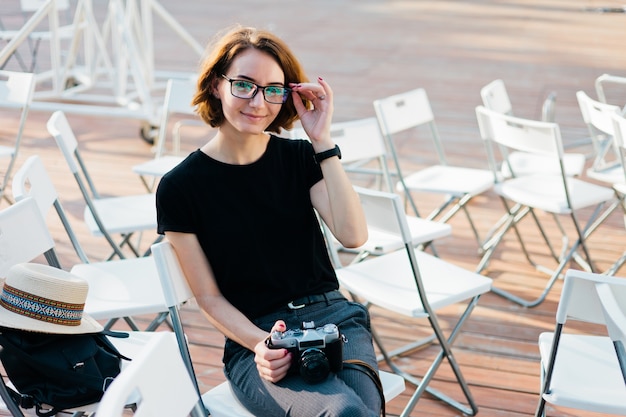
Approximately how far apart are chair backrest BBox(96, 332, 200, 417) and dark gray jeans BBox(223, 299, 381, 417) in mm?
355

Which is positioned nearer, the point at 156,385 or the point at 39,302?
the point at 156,385

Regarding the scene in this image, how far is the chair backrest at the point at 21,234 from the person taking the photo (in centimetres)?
260

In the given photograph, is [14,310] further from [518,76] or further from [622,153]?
[518,76]

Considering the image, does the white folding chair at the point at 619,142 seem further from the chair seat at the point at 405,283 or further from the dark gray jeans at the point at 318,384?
the dark gray jeans at the point at 318,384

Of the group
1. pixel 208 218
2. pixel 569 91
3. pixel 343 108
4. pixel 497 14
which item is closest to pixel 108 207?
pixel 208 218

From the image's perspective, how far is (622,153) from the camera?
4070mm

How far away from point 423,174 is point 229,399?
8.00 ft

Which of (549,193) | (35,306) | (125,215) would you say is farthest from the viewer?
(549,193)

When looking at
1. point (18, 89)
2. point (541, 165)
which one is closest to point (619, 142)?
point (541, 165)

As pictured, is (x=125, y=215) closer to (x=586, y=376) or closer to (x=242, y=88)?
(x=242, y=88)

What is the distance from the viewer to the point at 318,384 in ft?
7.17

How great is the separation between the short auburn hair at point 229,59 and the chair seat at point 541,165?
2.35 m

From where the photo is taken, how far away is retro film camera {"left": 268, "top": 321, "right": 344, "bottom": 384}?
2.17m

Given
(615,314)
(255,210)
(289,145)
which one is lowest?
(615,314)
